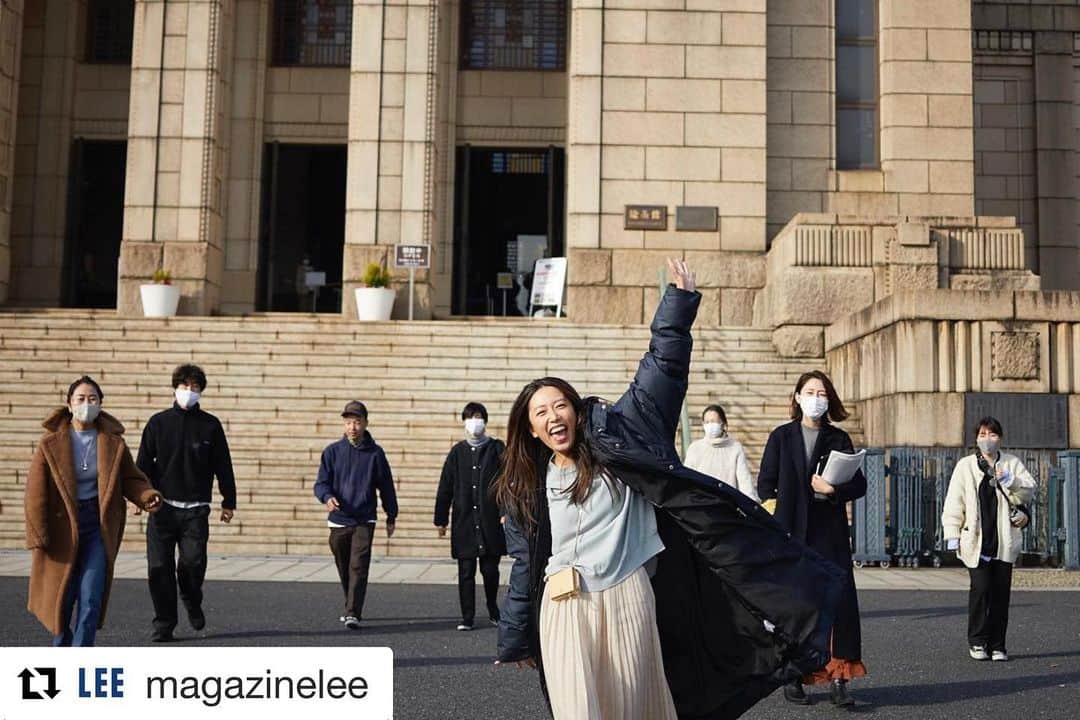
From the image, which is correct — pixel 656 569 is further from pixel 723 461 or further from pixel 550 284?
pixel 550 284

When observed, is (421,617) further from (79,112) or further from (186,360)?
(79,112)

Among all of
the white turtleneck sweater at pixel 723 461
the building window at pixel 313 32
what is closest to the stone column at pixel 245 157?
the building window at pixel 313 32

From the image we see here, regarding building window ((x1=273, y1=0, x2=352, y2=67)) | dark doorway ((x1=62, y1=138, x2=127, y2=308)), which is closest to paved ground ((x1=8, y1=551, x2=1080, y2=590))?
dark doorway ((x1=62, y1=138, x2=127, y2=308))

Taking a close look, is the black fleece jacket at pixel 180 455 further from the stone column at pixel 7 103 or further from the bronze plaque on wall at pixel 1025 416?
the stone column at pixel 7 103

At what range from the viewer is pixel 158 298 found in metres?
22.4

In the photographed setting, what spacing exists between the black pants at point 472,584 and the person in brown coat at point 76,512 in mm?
2923

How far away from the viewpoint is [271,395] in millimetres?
18297

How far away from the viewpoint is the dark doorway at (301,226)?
27.3 meters

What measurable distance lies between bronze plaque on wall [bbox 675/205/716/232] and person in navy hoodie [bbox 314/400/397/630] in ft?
43.8

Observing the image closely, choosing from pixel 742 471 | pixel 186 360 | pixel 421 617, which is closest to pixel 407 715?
pixel 421 617

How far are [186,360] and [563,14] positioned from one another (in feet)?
41.7

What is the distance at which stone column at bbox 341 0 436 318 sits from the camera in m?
23.6

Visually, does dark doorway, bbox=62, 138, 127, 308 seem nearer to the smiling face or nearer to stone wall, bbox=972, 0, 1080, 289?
stone wall, bbox=972, 0, 1080, 289

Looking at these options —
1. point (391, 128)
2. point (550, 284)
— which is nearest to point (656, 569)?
point (550, 284)
